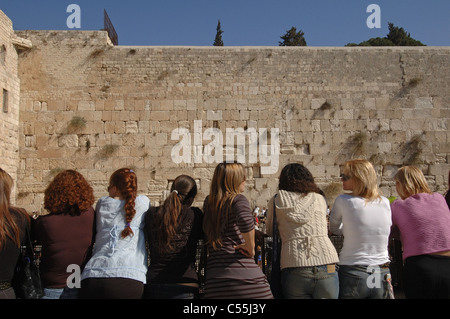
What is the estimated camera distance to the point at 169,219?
10.4 feet

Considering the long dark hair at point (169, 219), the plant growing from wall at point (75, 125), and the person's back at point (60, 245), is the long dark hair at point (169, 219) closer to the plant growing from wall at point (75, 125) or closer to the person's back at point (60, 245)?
the person's back at point (60, 245)

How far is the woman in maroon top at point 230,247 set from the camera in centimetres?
304

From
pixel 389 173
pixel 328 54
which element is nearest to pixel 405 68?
pixel 328 54

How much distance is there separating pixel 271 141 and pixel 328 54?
9.48 feet

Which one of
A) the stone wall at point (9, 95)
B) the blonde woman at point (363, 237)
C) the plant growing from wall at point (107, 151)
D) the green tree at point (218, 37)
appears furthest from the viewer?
the green tree at point (218, 37)

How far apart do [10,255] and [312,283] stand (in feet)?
7.73

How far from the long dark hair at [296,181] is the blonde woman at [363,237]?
0.31 meters

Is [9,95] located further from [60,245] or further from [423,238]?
[423,238]

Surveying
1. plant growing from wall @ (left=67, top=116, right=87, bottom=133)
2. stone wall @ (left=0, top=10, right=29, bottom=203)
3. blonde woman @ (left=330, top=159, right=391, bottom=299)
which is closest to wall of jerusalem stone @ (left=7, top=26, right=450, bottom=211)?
plant growing from wall @ (left=67, top=116, right=87, bottom=133)

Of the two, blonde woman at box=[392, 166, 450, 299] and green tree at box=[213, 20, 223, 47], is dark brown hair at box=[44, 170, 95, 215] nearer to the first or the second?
blonde woman at box=[392, 166, 450, 299]

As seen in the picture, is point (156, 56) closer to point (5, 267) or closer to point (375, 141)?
point (375, 141)

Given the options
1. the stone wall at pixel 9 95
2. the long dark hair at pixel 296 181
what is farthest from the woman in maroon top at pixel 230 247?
the stone wall at pixel 9 95

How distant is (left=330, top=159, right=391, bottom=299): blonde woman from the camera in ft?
10.5
